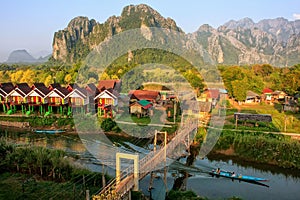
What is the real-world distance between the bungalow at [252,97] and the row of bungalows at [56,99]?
9.91 metres

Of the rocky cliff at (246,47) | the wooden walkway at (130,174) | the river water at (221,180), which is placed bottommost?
the river water at (221,180)

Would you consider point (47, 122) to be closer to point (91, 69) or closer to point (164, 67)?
point (164, 67)

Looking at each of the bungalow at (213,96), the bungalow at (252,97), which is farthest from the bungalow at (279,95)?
the bungalow at (213,96)

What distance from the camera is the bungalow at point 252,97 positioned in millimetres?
20528

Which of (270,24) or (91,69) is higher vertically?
(270,24)

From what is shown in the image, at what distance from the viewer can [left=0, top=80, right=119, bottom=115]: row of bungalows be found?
16000 millimetres

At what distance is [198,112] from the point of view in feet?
49.3

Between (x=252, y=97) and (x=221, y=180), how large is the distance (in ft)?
43.4

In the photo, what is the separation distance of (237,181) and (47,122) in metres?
10.6

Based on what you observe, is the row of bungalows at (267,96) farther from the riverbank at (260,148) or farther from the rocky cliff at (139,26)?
the rocky cliff at (139,26)

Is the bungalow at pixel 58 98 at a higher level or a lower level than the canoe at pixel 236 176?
higher

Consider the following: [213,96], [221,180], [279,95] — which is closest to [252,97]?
[279,95]

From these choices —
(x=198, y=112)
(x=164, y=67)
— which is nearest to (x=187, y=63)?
(x=164, y=67)

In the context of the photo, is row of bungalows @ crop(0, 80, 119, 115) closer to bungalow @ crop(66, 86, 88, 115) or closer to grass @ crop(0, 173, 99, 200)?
bungalow @ crop(66, 86, 88, 115)
